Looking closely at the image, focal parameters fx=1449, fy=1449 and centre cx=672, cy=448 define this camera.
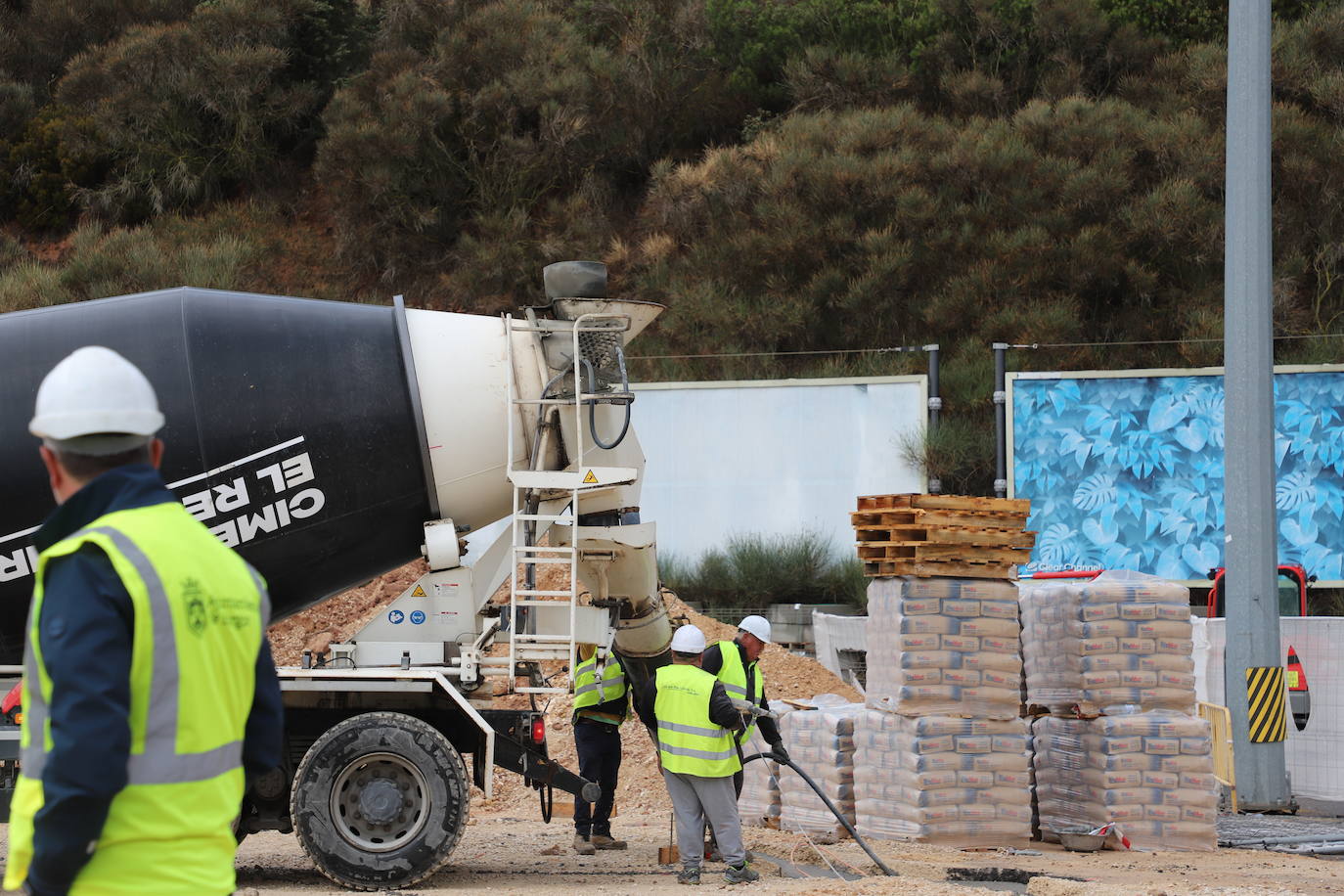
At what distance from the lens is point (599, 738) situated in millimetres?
9766

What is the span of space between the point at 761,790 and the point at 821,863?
1971 millimetres

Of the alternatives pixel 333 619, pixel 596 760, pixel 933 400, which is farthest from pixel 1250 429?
pixel 333 619

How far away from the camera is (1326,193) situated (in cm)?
2631

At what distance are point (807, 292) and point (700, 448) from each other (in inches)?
290

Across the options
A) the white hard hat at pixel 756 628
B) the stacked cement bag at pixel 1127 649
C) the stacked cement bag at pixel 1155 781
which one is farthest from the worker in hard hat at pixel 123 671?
the stacked cement bag at pixel 1127 649

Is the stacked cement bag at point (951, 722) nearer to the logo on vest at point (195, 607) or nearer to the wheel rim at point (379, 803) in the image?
the wheel rim at point (379, 803)

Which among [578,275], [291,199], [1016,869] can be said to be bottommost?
[1016,869]

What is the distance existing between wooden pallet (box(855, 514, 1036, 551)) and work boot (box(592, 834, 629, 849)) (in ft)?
9.00

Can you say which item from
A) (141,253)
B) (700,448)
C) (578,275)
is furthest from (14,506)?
(141,253)

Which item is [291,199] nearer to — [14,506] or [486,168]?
[486,168]

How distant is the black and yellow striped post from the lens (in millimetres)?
12273

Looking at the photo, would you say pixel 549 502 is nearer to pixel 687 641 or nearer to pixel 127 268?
pixel 687 641

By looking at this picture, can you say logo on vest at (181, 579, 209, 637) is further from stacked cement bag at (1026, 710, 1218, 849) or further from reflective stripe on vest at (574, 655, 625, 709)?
stacked cement bag at (1026, 710, 1218, 849)

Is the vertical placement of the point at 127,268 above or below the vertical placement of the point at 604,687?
above
